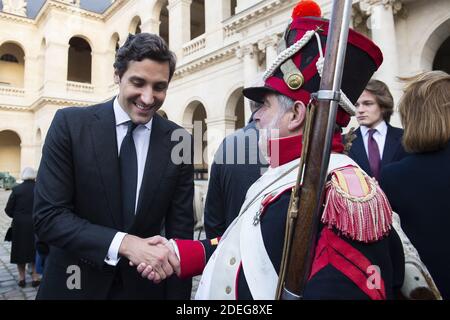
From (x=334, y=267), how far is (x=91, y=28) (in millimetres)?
27338

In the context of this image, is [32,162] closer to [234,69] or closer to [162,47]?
[234,69]

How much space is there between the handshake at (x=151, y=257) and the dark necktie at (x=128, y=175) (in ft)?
0.70

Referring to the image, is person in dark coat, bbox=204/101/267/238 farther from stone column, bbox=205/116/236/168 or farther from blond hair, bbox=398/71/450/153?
stone column, bbox=205/116/236/168

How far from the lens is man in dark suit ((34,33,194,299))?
5.43 feet

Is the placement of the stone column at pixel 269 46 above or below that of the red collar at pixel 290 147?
above

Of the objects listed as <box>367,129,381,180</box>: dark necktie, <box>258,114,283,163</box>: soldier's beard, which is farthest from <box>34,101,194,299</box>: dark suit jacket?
<box>367,129,381,180</box>: dark necktie

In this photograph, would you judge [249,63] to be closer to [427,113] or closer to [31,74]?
[427,113]

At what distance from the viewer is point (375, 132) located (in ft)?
10.8

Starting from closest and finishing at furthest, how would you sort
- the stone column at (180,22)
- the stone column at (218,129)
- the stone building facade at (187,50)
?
the stone building facade at (187,50)
the stone column at (218,129)
the stone column at (180,22)

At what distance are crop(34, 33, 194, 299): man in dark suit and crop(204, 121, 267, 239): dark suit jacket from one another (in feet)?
2.06

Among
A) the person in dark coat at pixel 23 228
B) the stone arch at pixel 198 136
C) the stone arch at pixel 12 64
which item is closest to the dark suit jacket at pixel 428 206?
the person in dark coat at pixel 23 228

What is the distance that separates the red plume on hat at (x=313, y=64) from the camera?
1.18 metres

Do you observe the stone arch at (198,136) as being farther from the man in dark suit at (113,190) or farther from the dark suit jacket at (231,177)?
the man in dark suit at (113,190)

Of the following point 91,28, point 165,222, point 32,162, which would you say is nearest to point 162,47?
point 165,222
